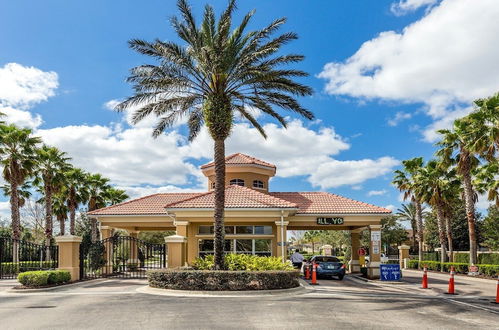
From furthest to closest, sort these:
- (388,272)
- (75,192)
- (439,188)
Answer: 1. (75,192)
2. (439,188)
3. (388,272)

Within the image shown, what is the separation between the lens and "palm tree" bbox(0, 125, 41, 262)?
33.2 m

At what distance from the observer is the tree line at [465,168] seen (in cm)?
2973

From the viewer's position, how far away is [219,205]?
1947 centimetres

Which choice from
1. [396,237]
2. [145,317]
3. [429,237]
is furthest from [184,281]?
[429,237]

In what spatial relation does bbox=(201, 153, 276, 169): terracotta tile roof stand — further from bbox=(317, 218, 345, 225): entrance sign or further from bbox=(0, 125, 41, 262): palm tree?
bbox=(0, 125, 41, 262): palm tree

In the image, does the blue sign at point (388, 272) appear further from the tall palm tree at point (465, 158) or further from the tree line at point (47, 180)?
the tree line at point (47, 180)

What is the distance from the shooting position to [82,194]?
44.1 m

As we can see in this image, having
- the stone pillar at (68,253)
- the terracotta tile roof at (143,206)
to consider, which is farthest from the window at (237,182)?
Result: the stone pillar at (68,253)

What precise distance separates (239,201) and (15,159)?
711 inches

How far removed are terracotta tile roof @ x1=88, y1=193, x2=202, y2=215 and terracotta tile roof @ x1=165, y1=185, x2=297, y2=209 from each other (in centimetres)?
313

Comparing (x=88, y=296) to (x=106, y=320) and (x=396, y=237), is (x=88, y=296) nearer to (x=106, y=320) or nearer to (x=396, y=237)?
(x=106, y=320)

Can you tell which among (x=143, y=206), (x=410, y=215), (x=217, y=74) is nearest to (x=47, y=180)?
(x=143, y=206)

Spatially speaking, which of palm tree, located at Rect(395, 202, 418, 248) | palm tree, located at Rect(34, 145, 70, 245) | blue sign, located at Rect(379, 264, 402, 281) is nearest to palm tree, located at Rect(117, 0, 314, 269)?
blue sign, located at Rect(379, 264, 402, 281)

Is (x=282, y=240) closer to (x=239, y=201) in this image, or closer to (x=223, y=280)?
(x=239, y=201)
